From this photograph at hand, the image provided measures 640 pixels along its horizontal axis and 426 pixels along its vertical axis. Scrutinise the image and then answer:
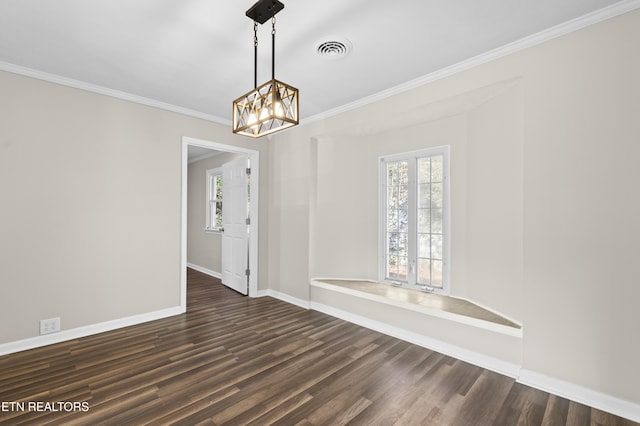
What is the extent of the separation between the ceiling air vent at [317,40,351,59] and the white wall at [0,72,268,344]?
2258 millimetres

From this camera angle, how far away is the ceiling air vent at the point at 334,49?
237cm

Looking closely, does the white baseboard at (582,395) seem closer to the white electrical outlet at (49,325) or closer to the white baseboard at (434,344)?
the white baseboard at (434,344)

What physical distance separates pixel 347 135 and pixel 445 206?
1635 millimetres

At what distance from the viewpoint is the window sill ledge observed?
2547 millimetres

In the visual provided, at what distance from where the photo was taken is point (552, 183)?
2.21m

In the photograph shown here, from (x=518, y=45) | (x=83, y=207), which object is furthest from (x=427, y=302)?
(x=83, y=207)

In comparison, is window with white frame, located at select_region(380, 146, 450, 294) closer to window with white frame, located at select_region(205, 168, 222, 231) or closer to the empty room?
the empty room

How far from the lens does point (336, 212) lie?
168 inches

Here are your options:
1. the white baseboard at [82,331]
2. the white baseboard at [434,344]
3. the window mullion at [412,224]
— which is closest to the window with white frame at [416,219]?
the window mullion at [412,224]

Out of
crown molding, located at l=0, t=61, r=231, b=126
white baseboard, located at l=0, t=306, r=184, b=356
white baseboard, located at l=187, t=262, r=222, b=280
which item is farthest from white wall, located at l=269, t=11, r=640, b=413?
white baseboard, located at l=187, t=262, r=222, b=280

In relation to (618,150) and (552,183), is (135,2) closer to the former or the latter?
(552,183)

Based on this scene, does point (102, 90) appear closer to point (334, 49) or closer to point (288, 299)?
point (334, 49)

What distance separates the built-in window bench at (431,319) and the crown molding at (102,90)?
2769 mm

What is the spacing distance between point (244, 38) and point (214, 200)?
4.49 metres
